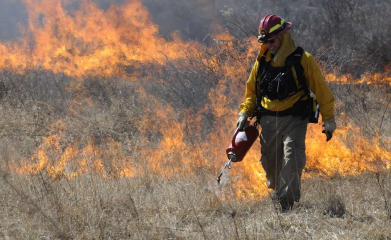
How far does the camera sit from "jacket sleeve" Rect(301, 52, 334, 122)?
3.08m

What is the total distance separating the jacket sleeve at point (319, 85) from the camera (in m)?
3.08

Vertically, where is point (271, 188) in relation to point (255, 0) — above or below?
below

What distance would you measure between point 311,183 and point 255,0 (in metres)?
12.5

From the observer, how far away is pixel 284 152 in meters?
3.21

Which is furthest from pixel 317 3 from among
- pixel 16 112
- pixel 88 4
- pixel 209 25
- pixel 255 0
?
pixel 16 112

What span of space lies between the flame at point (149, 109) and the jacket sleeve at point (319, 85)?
3.20ft

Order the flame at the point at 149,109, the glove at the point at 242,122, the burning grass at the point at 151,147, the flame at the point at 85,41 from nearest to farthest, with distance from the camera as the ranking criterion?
1. the burning grass at the point at 151,147
2. the glove at the point at 242,122
3. the flame at the point at 149,109
4. the flame at the point at 85,41

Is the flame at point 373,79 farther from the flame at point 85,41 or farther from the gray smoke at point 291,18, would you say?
the flame at point 85,41

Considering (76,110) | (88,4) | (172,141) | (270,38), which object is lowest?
(172,141)

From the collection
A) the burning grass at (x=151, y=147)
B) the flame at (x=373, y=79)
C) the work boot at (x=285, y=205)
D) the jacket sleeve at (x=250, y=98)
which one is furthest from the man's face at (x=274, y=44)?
the flame at (x=373, y=79)

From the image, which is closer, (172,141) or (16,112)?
(172,141)

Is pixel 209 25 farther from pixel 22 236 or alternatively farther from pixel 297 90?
pixel 22 236

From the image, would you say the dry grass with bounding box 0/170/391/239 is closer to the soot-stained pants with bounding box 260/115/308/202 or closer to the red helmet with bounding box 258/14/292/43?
the soot-stained pants with bounding box 260/115/308/202

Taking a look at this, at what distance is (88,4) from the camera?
13.2m
